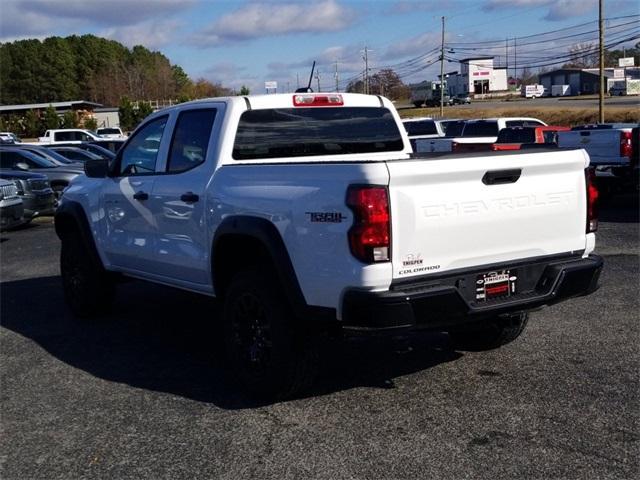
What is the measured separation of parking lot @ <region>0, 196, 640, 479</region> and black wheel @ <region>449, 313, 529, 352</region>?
0.09m

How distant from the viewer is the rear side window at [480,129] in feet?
76.8

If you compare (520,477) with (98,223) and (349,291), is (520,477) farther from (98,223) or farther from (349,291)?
(98,223)

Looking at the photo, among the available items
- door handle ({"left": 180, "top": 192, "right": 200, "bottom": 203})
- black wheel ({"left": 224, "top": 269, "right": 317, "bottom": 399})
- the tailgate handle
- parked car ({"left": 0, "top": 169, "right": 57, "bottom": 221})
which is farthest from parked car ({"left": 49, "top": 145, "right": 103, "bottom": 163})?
the tailgate handle

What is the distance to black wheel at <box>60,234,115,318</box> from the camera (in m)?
7.50

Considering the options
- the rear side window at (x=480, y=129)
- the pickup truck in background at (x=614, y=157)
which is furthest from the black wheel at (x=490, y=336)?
the rear side window at (x=480, y=129)

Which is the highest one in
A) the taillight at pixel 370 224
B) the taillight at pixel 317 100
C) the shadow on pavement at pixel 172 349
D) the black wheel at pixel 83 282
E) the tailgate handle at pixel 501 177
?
the taillight at pixel 317 100

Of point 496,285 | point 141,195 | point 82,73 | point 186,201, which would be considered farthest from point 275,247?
point 82,73

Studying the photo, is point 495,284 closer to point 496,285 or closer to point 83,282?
point 496,285

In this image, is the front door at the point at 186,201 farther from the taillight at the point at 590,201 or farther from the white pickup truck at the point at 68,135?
the white pickup truck at the point at 68,135

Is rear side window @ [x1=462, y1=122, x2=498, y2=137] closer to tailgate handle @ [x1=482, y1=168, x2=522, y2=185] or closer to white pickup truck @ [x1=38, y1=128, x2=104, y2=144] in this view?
tailgate handle @ [x1=482, y1=168, x2=522, y2=185]

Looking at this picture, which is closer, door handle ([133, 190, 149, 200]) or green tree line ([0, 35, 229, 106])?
door handle ([133, 190, 149, 200])

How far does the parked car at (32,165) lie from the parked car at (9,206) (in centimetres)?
352

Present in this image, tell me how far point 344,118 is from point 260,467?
317 cm

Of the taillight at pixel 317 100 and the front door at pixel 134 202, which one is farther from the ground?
the taillight at pixel 317 100
